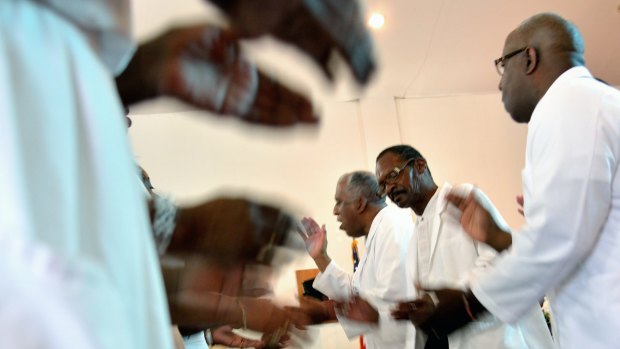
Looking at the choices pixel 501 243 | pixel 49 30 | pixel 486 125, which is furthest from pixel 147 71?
pixel 486 125

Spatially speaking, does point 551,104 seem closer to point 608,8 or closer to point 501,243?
point 501,243

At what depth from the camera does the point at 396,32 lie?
3.40 meters

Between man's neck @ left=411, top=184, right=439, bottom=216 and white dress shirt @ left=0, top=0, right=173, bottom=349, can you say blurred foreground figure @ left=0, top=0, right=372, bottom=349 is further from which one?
man's neck @ left=411, top=184, right=439, bottom=216

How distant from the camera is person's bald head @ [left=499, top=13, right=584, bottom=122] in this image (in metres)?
1.38

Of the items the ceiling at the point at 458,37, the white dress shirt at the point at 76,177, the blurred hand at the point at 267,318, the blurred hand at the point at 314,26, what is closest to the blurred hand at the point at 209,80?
the blurred hand at the point at 314,26

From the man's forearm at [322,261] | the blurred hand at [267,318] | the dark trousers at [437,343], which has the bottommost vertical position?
the dark trousers at [437,343]

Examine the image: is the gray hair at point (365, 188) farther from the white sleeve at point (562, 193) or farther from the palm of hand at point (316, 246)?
the white sleeve at point (562, 193)

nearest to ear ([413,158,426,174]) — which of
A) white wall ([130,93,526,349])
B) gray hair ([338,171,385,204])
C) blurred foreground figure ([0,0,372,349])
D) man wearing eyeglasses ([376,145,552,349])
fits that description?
man wearing eyeglasses ([376,145,552,349])

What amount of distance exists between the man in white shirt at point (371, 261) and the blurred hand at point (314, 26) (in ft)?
4.38

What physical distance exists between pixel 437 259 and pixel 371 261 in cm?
51

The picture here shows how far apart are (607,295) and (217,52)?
0.97 meters

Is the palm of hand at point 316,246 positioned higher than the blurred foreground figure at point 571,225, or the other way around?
the blurred foreground figure at point 571,225

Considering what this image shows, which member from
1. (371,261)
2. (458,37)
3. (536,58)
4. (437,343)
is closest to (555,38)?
(536,58)

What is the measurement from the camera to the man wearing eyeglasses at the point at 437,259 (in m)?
1.55
